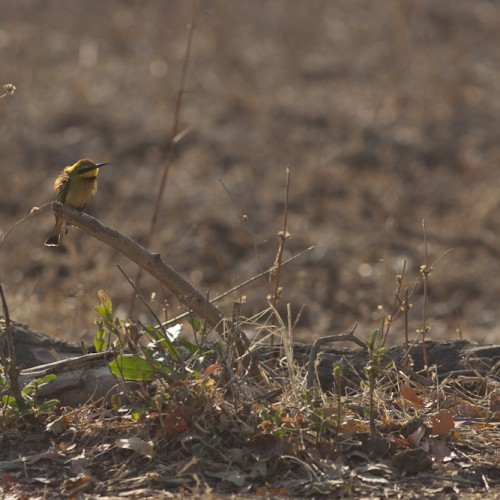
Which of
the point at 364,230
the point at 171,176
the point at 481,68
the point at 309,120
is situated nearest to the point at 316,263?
the point at 364,230

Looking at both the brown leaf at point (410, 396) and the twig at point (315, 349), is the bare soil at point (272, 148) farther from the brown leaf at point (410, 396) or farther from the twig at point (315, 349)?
the brown leaf at point (410, 396)

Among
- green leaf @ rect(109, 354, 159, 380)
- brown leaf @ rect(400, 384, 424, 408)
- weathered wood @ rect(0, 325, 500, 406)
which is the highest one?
green leaf @ rect(109, 354, 159, 380)

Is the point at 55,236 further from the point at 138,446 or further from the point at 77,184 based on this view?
the point at 138,446

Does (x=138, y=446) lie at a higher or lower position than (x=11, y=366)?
lower

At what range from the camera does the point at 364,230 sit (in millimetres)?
10375

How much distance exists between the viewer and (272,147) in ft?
38.9

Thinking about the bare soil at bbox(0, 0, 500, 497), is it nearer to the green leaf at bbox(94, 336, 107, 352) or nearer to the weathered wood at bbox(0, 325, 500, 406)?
the weathered wood at bbox(0, 325, 500, 406)

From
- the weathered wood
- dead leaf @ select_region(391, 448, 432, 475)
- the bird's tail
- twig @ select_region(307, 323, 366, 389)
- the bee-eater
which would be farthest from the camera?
the bee-eater

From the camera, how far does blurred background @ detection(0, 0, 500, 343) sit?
30.3 ft

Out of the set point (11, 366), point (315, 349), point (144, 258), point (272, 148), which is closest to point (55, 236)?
point (144, 258)

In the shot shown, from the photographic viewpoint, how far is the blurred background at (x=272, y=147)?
924 cm

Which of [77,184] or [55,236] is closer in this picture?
[55,236]

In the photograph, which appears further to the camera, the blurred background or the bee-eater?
the blurred background

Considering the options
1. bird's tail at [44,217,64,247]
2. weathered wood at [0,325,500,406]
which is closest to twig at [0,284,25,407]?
weathered wood at [0,325,500,406]
